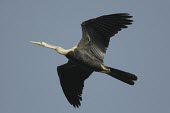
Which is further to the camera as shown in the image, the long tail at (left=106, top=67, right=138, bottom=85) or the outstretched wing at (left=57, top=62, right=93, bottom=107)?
the outstretched wing at (left=57, top=62, right=93, bottom=107)

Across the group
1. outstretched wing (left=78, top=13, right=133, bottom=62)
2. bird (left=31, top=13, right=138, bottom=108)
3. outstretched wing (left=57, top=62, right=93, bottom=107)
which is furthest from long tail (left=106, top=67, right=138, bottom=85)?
outstretched wing (left=57, top=62, right=93, bottom=107)

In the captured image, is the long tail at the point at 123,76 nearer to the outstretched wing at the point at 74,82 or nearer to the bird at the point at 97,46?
the bird at the point at 97,46

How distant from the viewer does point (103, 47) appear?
15266mm

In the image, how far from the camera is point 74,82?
16469 mm

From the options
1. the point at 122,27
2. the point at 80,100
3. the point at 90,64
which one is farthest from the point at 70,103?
the point at 122,27

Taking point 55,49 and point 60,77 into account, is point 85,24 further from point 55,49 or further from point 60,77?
point 60,77

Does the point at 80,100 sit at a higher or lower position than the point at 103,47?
lower

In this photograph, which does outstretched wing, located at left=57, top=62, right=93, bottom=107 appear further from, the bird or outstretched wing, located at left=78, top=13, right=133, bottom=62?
outstretched wing, located at left=78, top=13, right=133, bottom=62

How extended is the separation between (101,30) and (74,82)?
2.40 m

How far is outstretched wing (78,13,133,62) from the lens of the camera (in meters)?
14.8

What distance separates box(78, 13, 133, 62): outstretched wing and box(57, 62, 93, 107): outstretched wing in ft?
4.27

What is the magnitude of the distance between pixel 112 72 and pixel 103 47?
3.00ft

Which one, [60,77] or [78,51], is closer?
[78,51]

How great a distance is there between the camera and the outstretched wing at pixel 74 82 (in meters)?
16.3
